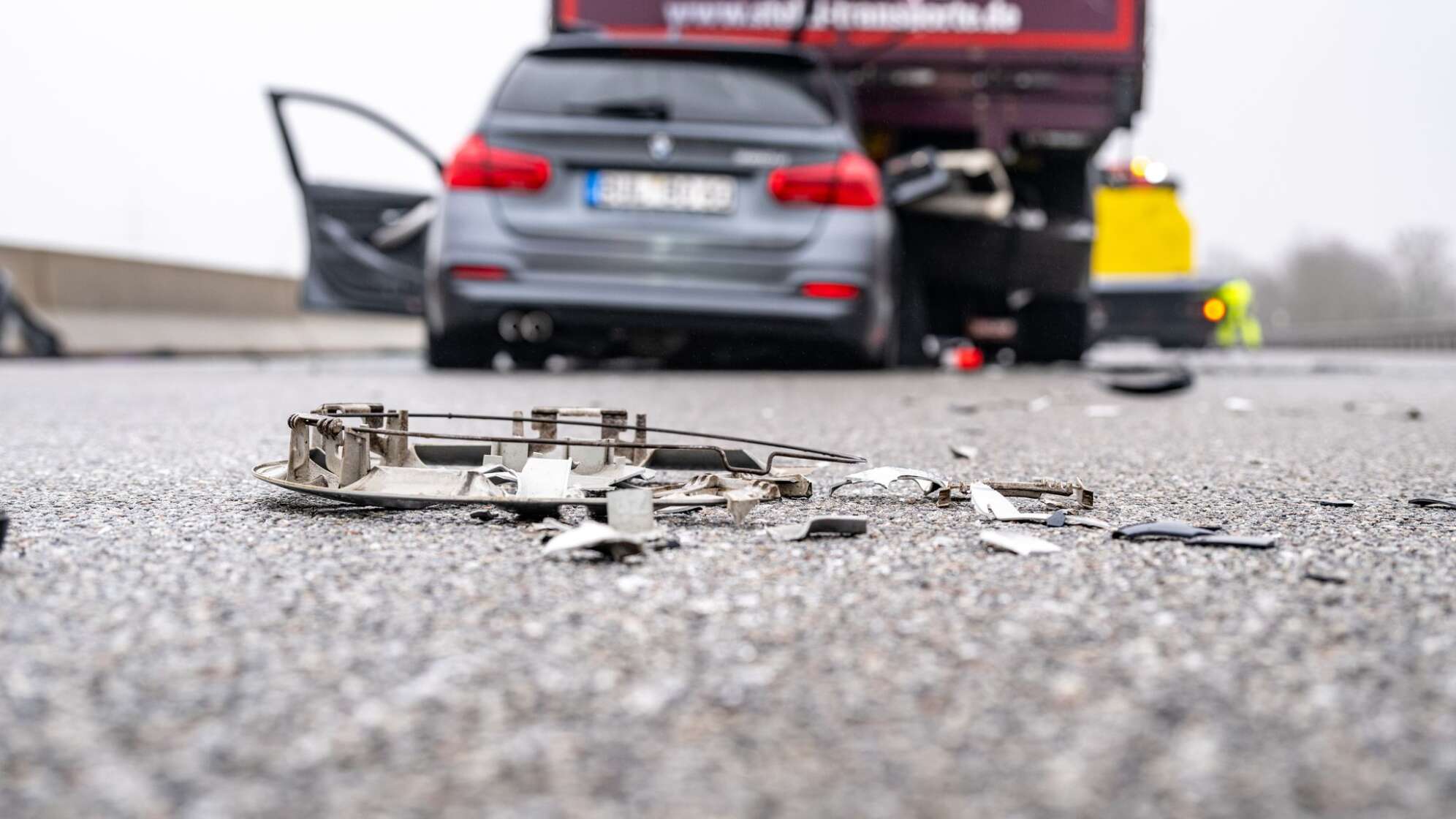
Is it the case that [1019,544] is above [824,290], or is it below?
below

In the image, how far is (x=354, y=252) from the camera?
8203 mm

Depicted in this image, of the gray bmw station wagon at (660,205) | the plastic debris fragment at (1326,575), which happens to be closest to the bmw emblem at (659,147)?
the gray bmw station wagon at (660,205)

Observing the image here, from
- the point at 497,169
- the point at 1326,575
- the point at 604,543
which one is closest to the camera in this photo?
the point at 1326,575

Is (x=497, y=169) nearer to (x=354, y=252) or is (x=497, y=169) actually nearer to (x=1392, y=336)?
(x=354, y=252)

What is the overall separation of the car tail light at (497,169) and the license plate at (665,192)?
0.90 feet

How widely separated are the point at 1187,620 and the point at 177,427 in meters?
3.40

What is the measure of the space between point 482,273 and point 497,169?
49 cm

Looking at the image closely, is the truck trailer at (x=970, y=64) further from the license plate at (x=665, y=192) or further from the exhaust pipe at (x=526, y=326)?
the exhaust pipe at (x=526, y=326)

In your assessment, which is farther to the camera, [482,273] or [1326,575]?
[482,273]

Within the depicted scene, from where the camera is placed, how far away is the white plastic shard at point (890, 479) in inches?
103

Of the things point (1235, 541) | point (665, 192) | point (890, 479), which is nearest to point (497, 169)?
point (665, 192)

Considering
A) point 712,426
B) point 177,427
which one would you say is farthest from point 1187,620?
point 177,427

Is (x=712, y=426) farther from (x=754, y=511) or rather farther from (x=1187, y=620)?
(x=1187, y=620)

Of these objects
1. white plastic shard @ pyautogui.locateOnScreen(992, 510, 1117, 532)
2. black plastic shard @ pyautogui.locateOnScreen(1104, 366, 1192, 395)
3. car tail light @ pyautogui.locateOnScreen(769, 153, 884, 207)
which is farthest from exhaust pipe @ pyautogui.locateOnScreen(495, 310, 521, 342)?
white plastic shard @ pyautogui.locateOnScreen(992, 510, 1117, 532)
